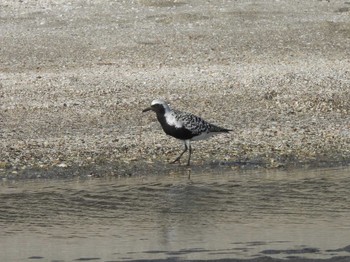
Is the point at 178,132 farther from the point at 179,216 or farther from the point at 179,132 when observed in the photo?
the point at 179,216

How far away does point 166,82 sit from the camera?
21672 millimetres

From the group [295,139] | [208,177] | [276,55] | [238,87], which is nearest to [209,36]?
[276,55]

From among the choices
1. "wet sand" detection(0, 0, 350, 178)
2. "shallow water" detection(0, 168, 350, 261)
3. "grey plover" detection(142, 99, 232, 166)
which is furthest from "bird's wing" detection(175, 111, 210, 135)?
"shallow water" detection(0, 168, 350, 261)

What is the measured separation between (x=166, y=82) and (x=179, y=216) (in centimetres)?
952

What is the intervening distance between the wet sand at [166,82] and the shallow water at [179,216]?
0.91m

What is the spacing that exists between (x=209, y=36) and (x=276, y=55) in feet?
7.71

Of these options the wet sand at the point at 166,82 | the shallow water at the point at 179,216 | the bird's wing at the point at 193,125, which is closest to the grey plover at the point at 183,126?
the bird's wing at the point at 193,125

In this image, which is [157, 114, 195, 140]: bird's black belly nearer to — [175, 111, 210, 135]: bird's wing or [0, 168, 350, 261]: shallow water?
[175, 111, 210, 135]: bird's wing

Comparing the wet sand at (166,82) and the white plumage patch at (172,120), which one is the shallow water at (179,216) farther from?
the wet sand at (166,82)

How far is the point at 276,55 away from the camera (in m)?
24.6

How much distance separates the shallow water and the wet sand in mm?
912

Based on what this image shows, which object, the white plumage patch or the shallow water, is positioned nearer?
the shallow water

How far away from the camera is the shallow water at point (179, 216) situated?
1028 cm

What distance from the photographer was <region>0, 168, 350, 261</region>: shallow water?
33.7 feet
